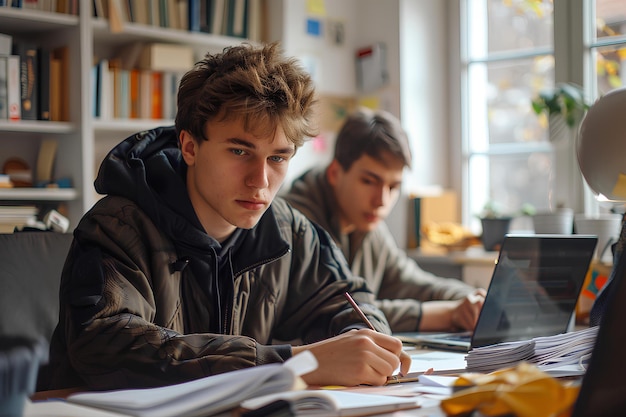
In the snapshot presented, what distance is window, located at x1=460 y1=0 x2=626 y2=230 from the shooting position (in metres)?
3.24

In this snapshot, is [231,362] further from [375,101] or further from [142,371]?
[375,101]

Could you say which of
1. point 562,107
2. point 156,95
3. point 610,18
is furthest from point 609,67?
point 156,95

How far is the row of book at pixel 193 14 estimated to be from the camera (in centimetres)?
312

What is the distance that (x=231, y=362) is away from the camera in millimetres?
1217

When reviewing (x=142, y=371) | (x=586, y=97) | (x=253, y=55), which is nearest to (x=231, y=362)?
(x=142, y=371)

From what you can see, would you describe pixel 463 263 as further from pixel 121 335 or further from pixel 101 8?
pixel 121 335

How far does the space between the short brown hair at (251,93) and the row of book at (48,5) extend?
1.61 meters

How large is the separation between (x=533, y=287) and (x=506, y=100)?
7.03ft

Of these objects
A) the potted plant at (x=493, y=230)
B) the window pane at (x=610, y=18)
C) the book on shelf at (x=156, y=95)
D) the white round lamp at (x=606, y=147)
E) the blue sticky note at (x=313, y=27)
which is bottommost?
the potted plant at (x=493, y=230)

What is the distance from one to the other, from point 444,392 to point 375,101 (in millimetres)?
2650

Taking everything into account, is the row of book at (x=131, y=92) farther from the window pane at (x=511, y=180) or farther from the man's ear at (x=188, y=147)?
the man's ear at (x=188, y=147)

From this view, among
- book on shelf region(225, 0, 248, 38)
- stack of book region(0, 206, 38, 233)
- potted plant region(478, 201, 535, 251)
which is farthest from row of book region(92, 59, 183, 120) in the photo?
potted plant region(478, 201, 535, 251)

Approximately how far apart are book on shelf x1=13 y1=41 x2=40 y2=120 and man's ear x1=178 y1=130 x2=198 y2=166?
5.24 ft

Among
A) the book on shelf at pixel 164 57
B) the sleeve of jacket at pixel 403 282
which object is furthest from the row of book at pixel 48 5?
the sleeve of jacket at pixel 403 282
